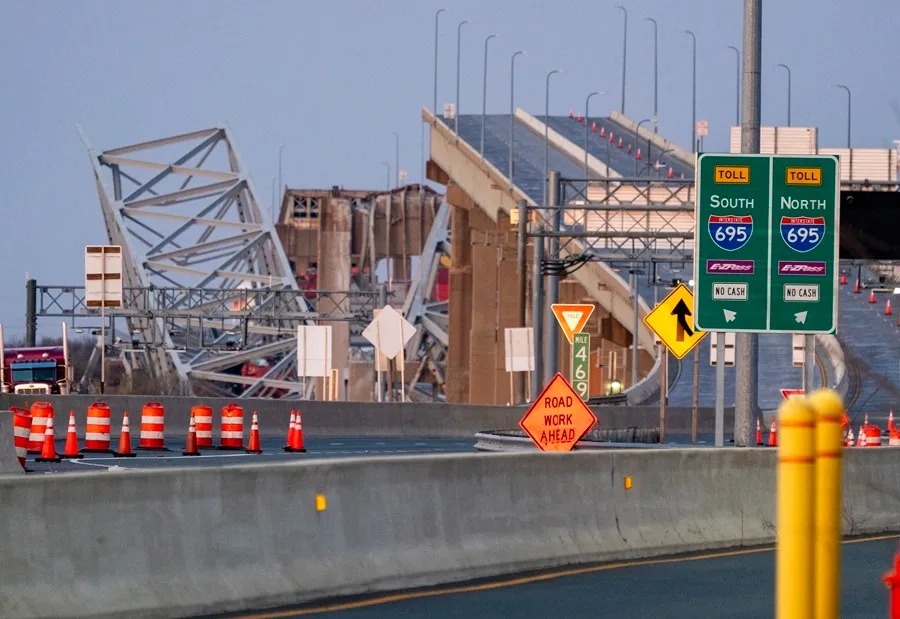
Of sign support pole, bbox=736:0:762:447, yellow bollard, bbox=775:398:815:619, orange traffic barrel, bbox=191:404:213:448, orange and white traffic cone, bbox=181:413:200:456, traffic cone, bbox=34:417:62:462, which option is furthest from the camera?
orange traffic barrel, bbox=191:404:213:448

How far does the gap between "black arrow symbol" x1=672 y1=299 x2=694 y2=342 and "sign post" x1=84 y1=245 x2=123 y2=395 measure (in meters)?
13.4

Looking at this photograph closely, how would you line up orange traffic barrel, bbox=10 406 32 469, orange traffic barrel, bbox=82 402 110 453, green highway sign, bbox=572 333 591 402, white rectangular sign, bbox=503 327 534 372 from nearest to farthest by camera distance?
orange traffic barrel, bbox=10 406 32 469 → orange traffic barrel, bbox=82 402 110 453 → green highway sign, bbox=572 333 591 402 → white rectangular sign, bbox=503 327 534 372

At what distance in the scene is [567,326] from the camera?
32.4 meters

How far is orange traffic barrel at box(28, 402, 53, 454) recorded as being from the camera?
27641 mm

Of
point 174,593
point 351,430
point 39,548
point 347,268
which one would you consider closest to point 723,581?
point 174,593

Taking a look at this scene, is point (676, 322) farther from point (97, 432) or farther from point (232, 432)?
point (97, 432)

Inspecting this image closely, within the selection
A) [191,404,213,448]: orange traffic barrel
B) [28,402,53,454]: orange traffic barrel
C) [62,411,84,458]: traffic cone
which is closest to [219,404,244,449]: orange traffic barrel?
[191,404,213,448]: orange traffic barrel

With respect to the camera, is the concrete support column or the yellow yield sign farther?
the concrete support column

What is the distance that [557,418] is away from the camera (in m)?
21.9

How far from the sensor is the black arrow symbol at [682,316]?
25.1m

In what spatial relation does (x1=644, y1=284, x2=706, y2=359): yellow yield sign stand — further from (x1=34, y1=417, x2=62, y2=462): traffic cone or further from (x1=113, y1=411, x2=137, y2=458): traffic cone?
(x1=34, y1=417, x2=62, y2=462): traffic cone

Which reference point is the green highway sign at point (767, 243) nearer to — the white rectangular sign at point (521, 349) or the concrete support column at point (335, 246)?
the white rectangular sign at point (521, 349)

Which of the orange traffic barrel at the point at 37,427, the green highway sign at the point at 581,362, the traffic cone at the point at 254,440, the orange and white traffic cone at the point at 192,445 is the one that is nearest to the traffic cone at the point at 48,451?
the orange traffic barrel at the point at 37,427

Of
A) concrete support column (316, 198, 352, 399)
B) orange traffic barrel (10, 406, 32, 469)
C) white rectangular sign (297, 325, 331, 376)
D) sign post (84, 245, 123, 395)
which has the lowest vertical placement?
orange traffic barrel (10, 406, 32, 469)
